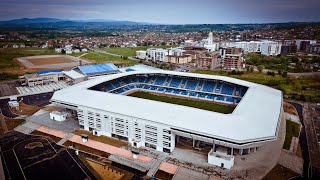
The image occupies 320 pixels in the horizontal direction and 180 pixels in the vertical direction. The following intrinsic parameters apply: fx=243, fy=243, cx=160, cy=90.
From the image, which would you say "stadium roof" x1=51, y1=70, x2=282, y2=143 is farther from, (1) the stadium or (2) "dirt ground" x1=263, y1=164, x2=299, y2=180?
(2) "dirt ground" x1=263, y1=164, x2=299, y2=180

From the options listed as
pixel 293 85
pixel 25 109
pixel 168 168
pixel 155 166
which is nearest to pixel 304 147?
pixel 168 168

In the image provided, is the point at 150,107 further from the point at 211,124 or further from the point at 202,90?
the point at 202,90

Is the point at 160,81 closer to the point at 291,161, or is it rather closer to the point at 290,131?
the point at 290,131

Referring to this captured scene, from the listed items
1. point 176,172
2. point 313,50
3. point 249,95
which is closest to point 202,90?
point 249,95

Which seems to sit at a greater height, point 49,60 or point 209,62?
point 209,62

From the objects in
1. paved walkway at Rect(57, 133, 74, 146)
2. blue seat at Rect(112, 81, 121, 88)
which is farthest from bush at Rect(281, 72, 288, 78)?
paved walkway at Rect(57, 133, 74, 146)
